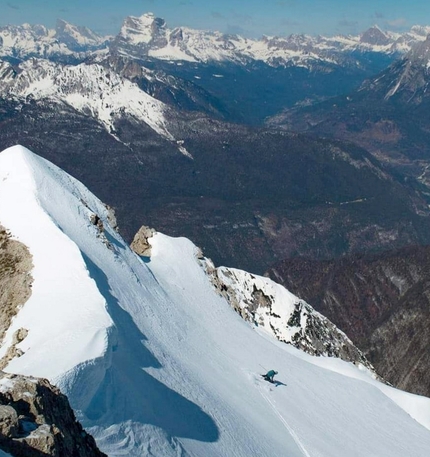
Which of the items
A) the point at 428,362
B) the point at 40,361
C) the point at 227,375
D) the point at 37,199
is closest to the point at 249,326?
the point at 227,375

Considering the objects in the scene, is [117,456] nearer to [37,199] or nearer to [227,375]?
[227,375]

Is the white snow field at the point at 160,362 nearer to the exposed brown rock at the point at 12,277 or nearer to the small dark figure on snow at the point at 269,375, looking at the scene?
the small dark figure on snow at the point at 269,375

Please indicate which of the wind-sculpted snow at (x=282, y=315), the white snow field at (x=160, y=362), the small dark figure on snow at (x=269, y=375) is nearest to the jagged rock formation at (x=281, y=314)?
the wind-sculpted snow at (x=282, y=315)

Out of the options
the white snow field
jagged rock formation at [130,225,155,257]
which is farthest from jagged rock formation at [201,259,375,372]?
the white snow field

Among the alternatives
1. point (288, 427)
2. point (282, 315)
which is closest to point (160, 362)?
point (288, 427)

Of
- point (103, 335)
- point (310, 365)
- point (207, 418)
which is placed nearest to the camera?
point (103, 335)
